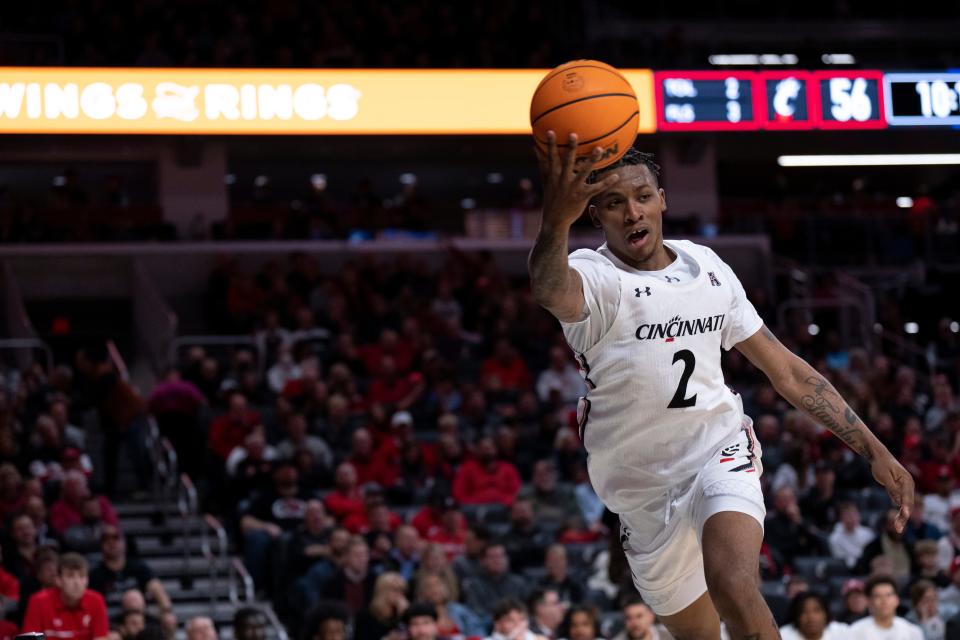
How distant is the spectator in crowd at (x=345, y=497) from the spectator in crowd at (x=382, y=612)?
2.33 m

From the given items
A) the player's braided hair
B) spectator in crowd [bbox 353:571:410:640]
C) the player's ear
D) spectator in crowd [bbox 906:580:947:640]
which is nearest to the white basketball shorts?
the player's ear

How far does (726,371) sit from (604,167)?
46.2ft

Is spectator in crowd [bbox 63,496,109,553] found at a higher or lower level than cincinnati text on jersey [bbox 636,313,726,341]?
lower

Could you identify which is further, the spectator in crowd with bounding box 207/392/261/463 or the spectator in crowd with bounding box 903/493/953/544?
the spectator in crowd with bounding box 207/392/261/463

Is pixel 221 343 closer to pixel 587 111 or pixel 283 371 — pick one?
pixel 283 371

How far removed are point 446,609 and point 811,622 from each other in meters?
2.93

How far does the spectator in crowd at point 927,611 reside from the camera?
1262 cm

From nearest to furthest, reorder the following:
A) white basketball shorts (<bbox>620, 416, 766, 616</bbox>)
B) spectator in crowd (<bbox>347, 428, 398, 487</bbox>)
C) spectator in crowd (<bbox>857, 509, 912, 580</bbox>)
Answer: white basketball shorts (<bbox>620, 416, 766, 616</bbox>) < spectator in crowd (<bbox>857, 509, 912, 580</bbox>) < spectator in crowd (<bbox>347, 428, 398, 487</bbox>)

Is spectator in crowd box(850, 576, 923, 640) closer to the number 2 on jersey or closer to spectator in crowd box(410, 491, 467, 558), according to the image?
spectator in crowd box(410, 491, 467, 558)

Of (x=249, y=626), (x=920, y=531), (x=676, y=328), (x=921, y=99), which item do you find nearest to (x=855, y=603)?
(x=920, y=531)

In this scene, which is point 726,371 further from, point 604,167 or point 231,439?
point 604,167

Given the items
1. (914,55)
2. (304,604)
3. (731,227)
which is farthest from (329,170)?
(304,604)

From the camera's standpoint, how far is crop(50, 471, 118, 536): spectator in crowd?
13.3m

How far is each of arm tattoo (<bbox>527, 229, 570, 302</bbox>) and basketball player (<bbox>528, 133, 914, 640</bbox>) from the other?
Answer: 15 centimetres
